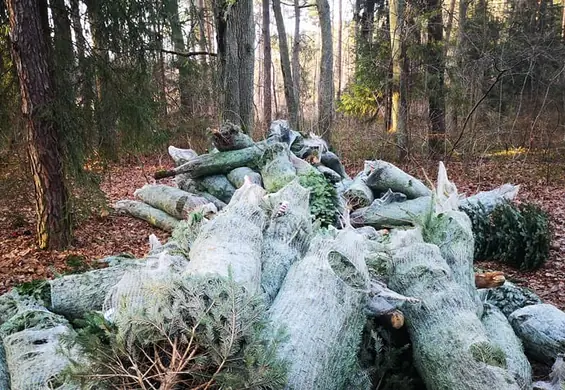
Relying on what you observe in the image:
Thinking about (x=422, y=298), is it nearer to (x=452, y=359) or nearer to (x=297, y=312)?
(x=452, y=359)

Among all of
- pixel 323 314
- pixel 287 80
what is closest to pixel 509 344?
pixel 323 314

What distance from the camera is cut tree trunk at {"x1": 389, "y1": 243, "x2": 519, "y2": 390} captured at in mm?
2748

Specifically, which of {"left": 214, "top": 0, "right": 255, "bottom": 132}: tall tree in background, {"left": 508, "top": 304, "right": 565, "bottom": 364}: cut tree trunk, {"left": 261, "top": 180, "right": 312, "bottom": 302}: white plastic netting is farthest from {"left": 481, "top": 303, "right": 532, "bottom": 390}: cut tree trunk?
{"left": 214, "top": 0, "right": 255, "bottom": 132}: tall tree in background

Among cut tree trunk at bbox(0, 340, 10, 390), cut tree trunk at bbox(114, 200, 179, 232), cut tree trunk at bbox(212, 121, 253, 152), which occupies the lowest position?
cut tree trunk at bbox(114, 200, 179, 232)

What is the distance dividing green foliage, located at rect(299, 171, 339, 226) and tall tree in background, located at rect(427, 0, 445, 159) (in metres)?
6.75

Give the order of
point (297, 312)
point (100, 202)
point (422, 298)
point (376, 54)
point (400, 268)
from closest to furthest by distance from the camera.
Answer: point (297, 312)
point (422, 298)
point (400, 268)
point (100, 202)
point (376, 54)

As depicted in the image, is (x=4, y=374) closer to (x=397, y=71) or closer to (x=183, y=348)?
(x=183, y=348)

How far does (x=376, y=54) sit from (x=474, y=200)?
968 cm

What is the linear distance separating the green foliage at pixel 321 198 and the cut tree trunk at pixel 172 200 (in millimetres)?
1679

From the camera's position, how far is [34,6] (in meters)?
6.04

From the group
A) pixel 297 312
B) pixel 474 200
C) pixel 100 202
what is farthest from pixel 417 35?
pixel 297 312

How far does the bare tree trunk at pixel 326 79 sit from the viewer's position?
1409 cm

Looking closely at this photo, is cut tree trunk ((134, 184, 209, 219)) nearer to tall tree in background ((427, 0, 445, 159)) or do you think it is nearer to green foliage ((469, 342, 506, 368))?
green foliage ((469, 342, 506, 368))

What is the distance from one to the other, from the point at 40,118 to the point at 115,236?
207cm
